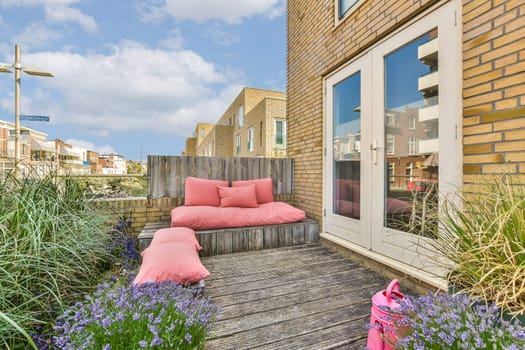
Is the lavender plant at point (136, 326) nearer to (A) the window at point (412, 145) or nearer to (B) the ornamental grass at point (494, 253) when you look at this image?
(B) the ornamental grass at point (494, 253)

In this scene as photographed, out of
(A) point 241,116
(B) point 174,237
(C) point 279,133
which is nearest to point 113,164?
(B) point 174,237

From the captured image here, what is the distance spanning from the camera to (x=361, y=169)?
2787 millimetres

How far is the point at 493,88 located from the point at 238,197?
114 inches

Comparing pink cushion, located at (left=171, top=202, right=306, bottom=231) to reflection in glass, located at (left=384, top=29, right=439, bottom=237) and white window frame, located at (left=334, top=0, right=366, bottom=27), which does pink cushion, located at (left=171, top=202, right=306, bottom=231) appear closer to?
reflection in glass, located at (left=384, top=29, right=439, bottom=237)

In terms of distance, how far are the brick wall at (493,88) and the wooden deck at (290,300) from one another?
1249 millimetres

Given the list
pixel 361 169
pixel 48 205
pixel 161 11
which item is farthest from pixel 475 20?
pixel 161 11

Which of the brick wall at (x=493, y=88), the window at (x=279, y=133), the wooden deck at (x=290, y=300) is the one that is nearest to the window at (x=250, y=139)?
the window at (x=279, y=133)

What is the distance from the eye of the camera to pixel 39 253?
1.42 meters

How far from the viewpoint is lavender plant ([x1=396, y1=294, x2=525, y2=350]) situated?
786 mm

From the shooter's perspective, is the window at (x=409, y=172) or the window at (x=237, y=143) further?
the window at (x=237, y=143)

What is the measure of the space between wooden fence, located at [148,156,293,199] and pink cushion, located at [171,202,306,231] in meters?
0.57

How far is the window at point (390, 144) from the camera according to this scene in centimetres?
243

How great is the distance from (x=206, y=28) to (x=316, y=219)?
6.51m

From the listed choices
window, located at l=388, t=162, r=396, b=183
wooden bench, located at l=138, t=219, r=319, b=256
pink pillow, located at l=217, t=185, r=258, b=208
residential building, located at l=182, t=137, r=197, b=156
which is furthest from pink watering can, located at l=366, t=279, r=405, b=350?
residential building, located at l=182, t=137, r=197, b=156
